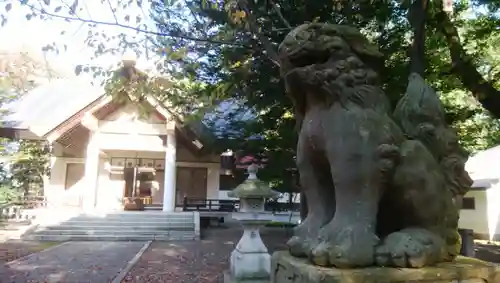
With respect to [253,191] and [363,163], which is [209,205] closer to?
[253,191]

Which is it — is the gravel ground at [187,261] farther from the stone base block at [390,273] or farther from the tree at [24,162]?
the tree at [24,162]

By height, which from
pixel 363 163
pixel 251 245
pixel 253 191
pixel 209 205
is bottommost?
pixel 251 245

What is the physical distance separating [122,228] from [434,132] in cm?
1384

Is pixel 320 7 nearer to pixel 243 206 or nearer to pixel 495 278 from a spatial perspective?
pixel 243 206

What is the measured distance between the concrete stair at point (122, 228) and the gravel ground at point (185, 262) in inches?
49.2

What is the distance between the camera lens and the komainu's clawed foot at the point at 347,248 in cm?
200

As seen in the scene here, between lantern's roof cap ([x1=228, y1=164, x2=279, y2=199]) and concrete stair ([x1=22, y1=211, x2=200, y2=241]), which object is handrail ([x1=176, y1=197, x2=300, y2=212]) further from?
lantern's roof cap ([x1=228, y1=164, x2=279, y2=199])

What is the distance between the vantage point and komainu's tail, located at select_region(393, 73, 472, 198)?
8.14ft

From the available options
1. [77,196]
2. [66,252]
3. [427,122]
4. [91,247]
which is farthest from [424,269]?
[77,196]

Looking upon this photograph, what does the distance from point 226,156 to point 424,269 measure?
17907 mm

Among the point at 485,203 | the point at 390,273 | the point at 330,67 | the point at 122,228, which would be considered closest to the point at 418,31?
the point at 330,67

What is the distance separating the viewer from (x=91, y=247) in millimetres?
11602

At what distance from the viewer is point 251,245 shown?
679 centimetres

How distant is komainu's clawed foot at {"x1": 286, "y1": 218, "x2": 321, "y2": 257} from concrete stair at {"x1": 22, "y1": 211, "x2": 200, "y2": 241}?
471 inches
